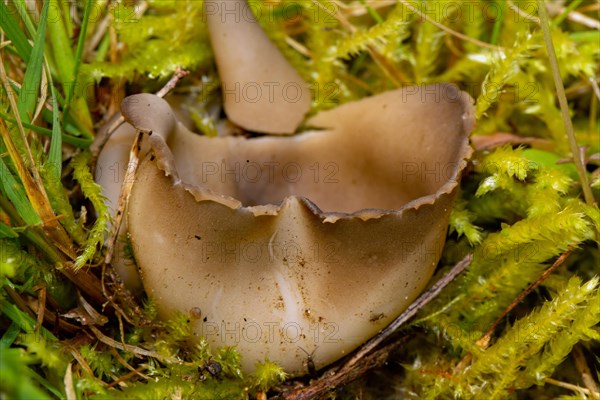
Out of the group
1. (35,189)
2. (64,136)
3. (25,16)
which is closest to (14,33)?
(25,16)

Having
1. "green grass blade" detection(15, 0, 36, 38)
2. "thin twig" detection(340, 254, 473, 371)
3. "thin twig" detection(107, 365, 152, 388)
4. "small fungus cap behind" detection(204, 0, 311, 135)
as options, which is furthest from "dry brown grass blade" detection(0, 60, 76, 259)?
"thin twig" detection(340, 254, 473, 371)

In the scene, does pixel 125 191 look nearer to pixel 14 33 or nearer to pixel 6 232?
pixel 6 232

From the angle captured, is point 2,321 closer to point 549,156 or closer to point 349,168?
point 349,168

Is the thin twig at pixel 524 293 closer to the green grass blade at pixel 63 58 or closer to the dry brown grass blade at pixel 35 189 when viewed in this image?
the dry brown grass blade at pixel 35 189

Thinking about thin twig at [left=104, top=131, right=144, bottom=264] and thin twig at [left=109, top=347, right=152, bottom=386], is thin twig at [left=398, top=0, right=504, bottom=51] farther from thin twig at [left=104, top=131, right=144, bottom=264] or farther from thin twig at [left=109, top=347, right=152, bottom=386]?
thin twig at [left=109, top=347, right=152, bottom=386]

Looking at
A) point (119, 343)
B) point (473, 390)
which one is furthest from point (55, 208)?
point (473, 390)
